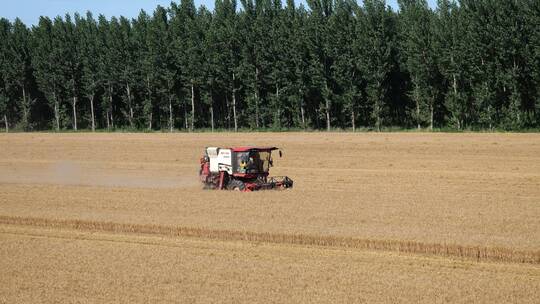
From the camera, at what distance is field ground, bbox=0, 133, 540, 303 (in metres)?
13.5

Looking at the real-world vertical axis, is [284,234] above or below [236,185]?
below

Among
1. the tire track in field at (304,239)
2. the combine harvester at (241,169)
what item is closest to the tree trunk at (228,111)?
the combine harvester at (241,169)

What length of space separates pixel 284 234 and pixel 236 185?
33.5 ft

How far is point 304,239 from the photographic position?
57.9ft

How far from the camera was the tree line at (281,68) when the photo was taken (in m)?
57.0

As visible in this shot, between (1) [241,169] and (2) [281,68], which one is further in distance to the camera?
(2) [281,68]

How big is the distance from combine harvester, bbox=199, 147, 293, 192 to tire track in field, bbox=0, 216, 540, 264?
794 centimetres

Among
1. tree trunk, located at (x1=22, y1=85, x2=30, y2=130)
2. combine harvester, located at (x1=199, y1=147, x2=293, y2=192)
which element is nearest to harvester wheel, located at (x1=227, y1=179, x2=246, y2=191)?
combine harvester, located at (x1=199, y1=147, x2=293, y2=192)

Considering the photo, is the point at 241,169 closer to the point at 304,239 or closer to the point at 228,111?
the point at 304,239

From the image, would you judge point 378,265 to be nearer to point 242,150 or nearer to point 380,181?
point 242,150

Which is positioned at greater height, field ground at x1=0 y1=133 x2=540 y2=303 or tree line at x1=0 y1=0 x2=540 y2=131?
tree line at x1=0 y1=0 x2=540 y2=131

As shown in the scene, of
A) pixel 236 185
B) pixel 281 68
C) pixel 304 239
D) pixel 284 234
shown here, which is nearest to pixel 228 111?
pixel 281 68

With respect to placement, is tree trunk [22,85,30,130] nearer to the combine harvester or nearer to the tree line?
the tree line

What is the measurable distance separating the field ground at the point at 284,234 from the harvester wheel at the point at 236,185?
0.99m
